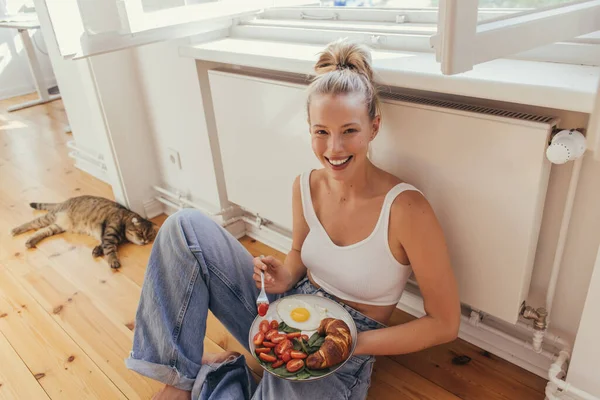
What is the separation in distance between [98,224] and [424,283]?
1.61 metres

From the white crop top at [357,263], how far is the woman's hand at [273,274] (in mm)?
62

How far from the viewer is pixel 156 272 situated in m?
1.15

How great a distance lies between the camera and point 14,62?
4617 millimetres

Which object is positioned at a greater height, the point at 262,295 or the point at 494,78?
the point at 494,78

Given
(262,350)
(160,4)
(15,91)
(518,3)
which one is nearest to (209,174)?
(160,4)

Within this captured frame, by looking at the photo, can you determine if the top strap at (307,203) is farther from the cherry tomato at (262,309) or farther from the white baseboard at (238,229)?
the white baseboard at (238,229)

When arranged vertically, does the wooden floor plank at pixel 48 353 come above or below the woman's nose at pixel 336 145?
below

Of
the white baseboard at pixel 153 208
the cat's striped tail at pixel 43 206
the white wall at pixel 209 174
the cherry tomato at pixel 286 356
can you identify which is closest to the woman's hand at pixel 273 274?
the cherry tomato at pixel 286 356

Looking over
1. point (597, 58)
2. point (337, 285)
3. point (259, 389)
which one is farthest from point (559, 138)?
point (259, 389)

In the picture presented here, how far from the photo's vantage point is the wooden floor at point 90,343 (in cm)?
128

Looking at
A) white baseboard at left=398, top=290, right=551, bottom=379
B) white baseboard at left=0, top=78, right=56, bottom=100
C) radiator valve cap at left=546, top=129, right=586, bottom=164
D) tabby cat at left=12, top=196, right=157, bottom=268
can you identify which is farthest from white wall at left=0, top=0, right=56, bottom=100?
radiator valve cap at left=546, top=129, right=586, bottom=164

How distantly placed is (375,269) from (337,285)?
0.41 feet

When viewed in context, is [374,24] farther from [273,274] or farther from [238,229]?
[238,229]

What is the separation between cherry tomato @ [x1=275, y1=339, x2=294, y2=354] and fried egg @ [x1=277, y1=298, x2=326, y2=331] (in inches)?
1.9
